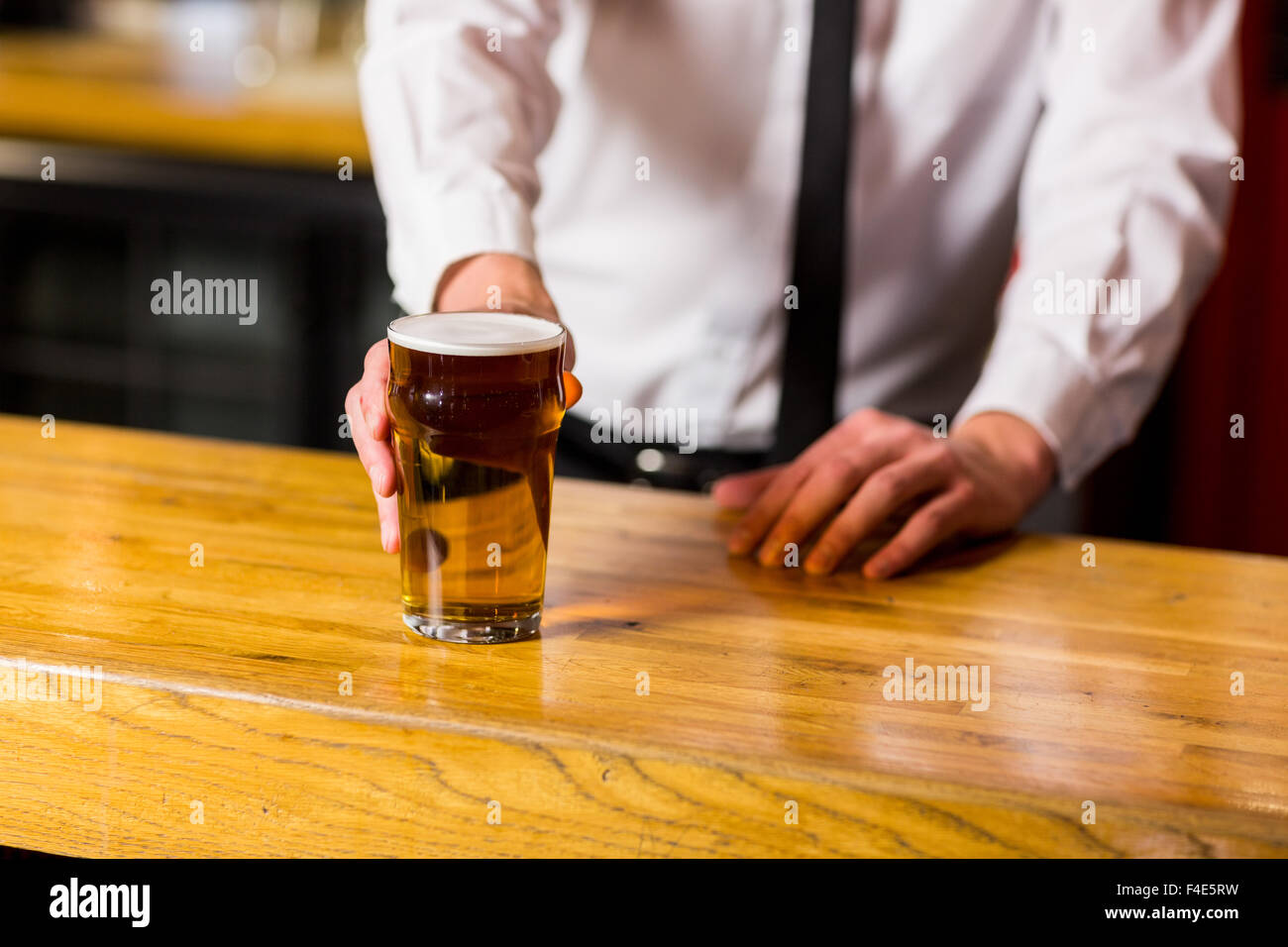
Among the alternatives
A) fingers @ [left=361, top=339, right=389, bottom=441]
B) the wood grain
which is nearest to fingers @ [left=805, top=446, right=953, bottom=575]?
fingers @ [left=361, top=339, right=389, bottom=441]

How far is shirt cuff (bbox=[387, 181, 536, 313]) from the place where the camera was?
1.19 meters

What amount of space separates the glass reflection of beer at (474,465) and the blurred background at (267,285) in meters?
2.24

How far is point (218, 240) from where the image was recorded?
3.27 m

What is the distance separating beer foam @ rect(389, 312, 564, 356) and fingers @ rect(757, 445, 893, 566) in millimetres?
305

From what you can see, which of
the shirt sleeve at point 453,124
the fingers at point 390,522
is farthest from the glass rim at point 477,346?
the shirt sleeve at point 453,124

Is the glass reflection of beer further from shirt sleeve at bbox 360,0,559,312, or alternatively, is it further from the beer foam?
shirt sleeve at bbox 360,0,559,312

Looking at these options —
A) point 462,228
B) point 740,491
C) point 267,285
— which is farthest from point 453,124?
point 267,285

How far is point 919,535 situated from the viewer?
3.62 ft

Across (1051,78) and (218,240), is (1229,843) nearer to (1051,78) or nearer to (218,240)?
(1051,78)

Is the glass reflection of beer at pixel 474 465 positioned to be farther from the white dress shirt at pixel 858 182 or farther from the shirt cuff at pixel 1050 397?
the shirt cuff at pixel 1050 397

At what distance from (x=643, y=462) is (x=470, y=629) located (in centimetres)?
76

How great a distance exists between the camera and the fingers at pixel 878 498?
109 cm
